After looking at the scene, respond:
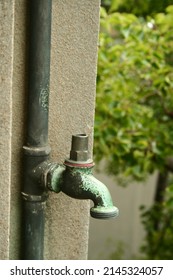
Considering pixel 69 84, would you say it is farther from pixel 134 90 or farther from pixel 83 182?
pixel 134 90

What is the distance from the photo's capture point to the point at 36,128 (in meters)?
1.79

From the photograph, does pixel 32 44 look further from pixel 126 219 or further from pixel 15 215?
pixel 126 219

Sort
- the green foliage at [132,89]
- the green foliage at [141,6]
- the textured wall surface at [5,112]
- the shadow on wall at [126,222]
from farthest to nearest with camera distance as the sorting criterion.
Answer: the shadow on wall at [126,222], the green foliage at [141,6], the green foliage at [132,89], the textured wall surface at [5,112]

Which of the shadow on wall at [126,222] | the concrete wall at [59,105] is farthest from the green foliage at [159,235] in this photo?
the concrete wall at [59,105]

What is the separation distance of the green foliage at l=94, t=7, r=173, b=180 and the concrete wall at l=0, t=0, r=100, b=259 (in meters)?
1.58

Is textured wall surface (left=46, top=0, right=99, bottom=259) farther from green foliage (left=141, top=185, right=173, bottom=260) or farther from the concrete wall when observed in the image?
green foliage (left=141, top=185, right=173, bottom=260)

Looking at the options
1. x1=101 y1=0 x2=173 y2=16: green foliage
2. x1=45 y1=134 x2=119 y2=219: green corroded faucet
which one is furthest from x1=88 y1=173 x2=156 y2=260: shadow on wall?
x1=45 y1=134 x2=119 y2=219: green corroded faucet

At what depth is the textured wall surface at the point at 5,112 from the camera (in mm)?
1584

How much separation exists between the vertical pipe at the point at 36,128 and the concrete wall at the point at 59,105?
0.04 metres

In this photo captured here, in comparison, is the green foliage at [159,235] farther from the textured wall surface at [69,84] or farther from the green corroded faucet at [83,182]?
the green corroded faucet at [83,182]

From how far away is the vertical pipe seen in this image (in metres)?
1.72

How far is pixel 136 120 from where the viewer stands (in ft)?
12.2

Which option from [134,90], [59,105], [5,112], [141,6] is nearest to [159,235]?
[134,90]
